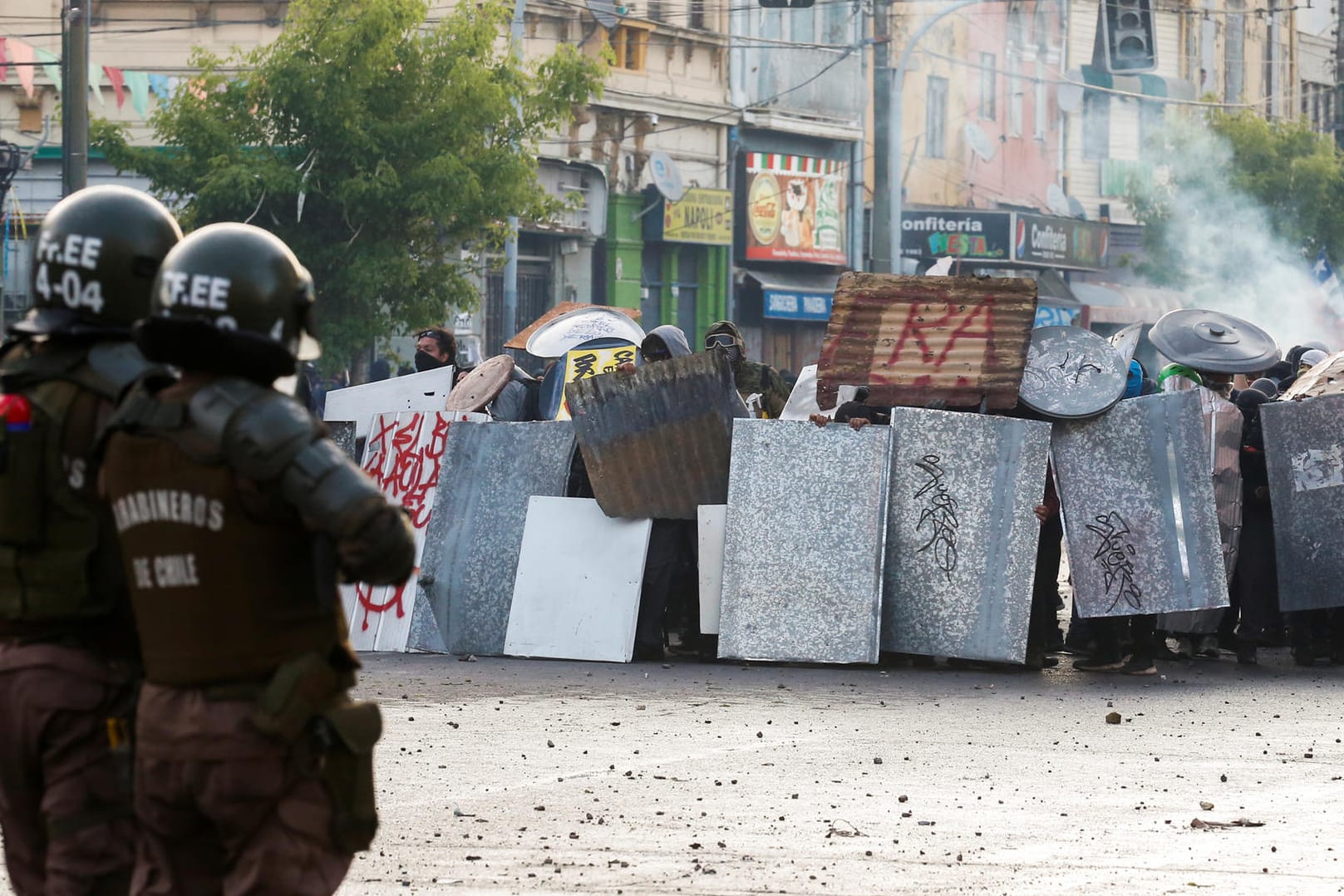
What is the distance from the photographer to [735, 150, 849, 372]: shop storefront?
3628cm

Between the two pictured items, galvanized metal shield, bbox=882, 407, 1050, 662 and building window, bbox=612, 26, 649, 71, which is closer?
galvanized metal shield, bbox=882, 407, 1050, 662

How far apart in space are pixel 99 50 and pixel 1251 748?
23826 mm

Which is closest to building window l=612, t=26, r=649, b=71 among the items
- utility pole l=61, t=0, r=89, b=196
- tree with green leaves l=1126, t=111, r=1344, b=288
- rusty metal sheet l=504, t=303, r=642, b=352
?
utility pole l=61, t=0, r=89, b=196

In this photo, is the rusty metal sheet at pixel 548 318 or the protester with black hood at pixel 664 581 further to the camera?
the rusty metal sheet at pixel 548 318

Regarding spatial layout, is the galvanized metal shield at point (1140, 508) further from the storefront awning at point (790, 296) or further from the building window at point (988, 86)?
the building window at point (988, 86)

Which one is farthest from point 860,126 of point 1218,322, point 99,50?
point 1218,322

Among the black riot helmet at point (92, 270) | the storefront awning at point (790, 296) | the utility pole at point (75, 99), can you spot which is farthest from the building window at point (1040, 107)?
the black riot helmet at point (92, 270)

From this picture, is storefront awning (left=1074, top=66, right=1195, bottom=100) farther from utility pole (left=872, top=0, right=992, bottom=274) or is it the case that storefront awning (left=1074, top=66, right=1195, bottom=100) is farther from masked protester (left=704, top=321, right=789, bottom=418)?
masked protester (left=704, top=321, right=789, bottom=418)

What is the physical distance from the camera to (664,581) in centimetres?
1119

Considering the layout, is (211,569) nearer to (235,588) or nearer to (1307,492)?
(235,588)

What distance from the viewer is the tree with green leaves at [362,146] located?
22.7 m

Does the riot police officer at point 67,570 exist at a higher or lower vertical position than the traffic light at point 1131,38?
lower

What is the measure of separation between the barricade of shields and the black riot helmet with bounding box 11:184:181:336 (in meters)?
6.86

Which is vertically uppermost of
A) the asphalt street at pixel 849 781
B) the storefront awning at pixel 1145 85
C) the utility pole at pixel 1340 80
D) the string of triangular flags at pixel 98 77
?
the storefront awning at pixel 1145 85
